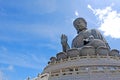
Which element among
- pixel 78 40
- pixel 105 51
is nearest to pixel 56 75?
pixel 105 51

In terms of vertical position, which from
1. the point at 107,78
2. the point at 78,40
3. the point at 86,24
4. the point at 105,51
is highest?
the point at 86,24

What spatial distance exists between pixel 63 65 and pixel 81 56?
1826mm

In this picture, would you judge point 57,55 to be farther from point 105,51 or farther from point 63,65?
point 105,51

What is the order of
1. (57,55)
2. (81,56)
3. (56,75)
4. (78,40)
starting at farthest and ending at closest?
(78,40), (57,55), (81,56), (56,75)

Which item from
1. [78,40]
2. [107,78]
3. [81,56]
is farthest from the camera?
[78,40]

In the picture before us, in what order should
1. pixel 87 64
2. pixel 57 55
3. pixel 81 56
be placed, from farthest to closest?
pixel 57 55, pixel 81 56, pixel 87 64

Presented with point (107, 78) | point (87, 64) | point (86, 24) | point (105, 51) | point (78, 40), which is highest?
point (86, 24)

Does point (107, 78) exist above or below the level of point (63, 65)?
below

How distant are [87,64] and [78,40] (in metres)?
6.37

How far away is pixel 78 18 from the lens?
30.3m

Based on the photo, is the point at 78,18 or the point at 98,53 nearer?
the point at 98,53

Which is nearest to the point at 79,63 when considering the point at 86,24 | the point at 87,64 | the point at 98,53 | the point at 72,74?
the point at 87,64

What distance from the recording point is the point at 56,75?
1808 cm

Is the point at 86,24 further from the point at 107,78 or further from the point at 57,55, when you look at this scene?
the point at 107,78
